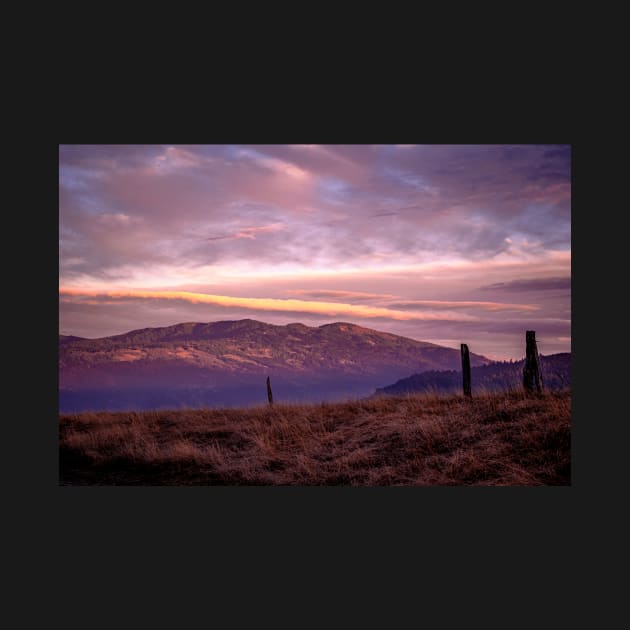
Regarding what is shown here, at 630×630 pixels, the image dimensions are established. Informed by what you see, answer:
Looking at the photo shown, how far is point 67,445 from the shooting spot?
33.1ft

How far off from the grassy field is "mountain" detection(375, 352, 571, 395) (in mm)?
631

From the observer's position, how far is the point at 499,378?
1191 cm

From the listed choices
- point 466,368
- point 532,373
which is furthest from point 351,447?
point 532,373

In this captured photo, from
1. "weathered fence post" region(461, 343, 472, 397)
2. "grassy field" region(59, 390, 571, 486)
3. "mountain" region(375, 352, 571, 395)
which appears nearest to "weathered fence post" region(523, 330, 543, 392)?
"mountain" region(375, 352, 571, 395)

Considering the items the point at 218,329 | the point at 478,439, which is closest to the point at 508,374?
the point at 478,439

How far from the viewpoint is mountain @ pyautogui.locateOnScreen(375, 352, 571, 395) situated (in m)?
10.5

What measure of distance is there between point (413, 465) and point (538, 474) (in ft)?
6.51

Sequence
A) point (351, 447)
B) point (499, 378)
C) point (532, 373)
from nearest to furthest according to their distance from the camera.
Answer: point (351, 447), point (532, 373), point (499, 378)

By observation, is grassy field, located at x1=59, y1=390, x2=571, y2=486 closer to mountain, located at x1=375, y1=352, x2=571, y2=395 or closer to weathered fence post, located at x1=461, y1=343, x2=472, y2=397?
weathered fence post, located at x1=461, y1=343, x2=472, y2=397

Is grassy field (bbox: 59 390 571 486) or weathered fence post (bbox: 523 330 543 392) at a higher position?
weathered fence post (bbox: 523 330 543 392)

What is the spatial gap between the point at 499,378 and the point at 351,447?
4719 millimetres

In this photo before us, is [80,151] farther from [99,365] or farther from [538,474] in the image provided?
[538,474]

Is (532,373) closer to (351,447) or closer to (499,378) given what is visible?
(499,378)

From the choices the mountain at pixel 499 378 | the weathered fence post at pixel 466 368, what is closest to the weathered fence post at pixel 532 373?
the mountain at pixel 499 378
